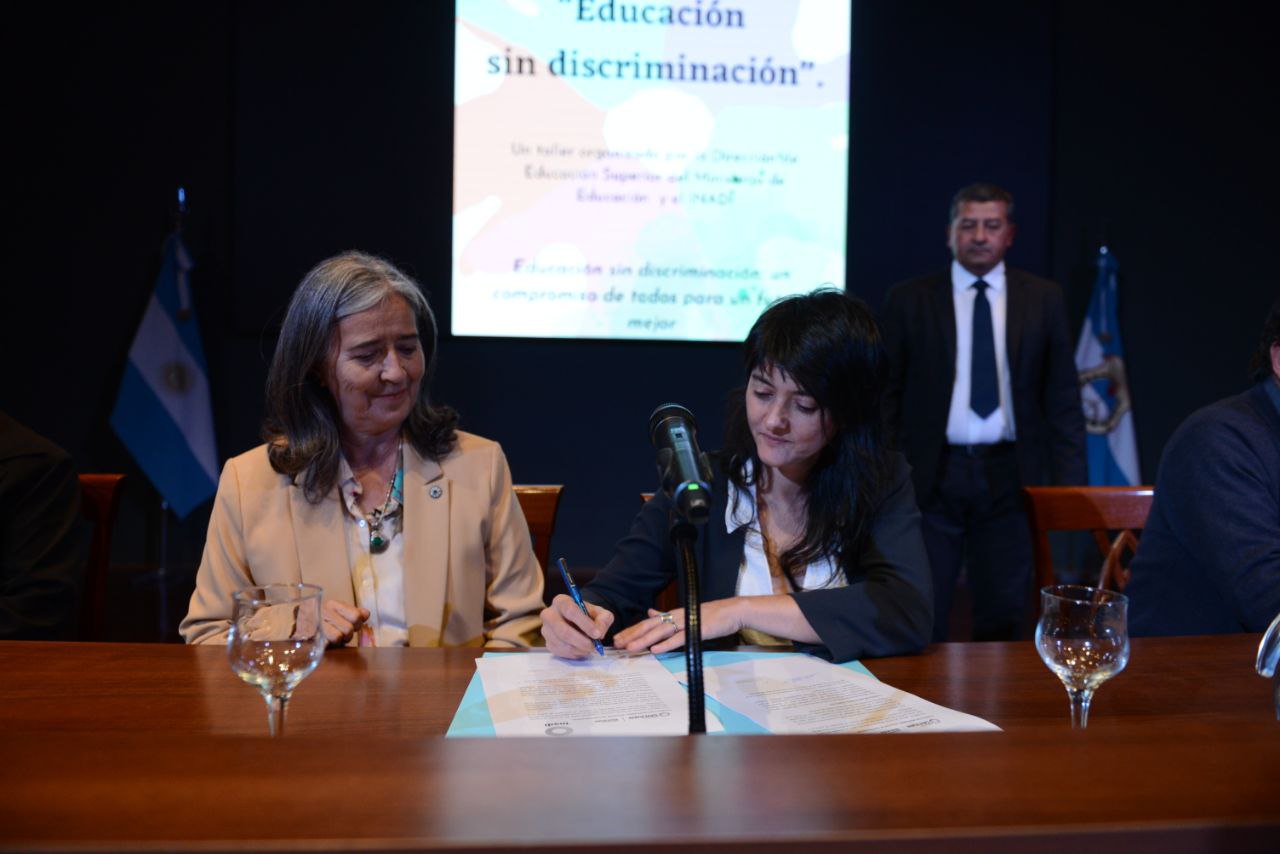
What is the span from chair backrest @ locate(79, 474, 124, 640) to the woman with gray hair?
0.32 meters

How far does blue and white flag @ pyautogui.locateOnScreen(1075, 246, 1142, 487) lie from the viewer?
520 cm

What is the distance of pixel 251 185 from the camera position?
16.7 feet

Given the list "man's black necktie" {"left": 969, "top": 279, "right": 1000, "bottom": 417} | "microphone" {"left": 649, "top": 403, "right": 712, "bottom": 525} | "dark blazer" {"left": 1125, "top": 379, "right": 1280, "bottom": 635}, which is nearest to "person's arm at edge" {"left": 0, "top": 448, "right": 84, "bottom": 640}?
"microphone" {"left": 649, "top": 403, "right": 712, "bottom": 525}

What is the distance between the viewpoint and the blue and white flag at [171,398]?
484 cm

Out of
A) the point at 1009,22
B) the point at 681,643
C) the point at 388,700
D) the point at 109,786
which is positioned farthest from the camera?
the point at 1009,22

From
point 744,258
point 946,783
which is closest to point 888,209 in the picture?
point 744,258

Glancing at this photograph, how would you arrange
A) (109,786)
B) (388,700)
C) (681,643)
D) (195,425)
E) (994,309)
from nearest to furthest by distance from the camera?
(109,786), (388,700), (681,643), (994,309), (195,425)

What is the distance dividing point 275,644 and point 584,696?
16.3 inches

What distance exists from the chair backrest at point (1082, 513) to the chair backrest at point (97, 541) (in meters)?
1.88

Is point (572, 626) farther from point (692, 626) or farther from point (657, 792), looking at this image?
point (657, 792)

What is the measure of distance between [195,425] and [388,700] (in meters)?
3.82

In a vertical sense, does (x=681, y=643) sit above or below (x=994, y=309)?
below

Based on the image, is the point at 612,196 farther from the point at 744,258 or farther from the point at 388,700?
the point at 388,700

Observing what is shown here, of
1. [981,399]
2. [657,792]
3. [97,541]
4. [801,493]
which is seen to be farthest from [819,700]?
[981,399]
